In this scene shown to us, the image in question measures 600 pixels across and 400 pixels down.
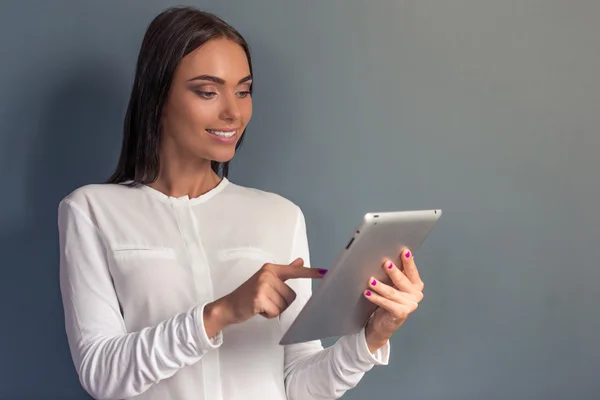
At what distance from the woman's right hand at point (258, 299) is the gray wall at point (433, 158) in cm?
51

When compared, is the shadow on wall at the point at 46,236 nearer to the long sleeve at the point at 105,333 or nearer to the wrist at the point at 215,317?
the long sleeve at the point at 105,333

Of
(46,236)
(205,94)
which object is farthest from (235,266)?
(46,236)

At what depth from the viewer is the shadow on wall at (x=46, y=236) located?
161 centimetres

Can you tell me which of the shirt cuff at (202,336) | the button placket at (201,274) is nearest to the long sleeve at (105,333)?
the shirt cuff at (202,336)

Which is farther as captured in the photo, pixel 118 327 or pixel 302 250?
pixel 302 250

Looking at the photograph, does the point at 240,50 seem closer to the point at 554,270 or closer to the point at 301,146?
the point at 301,146

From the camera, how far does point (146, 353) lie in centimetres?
116

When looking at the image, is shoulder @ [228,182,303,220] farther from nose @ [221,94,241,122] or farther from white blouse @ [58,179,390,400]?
nose @ [221,94,241,122]

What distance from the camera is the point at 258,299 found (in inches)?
43.3

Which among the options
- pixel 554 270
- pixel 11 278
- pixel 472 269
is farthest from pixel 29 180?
pixel 554 270

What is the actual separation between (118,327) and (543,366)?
92cm

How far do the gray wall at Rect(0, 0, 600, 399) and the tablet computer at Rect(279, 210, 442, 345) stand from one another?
48 cm

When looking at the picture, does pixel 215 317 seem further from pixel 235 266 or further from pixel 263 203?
pixel 263 203

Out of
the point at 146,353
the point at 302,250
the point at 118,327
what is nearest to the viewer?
the point at 146,353
